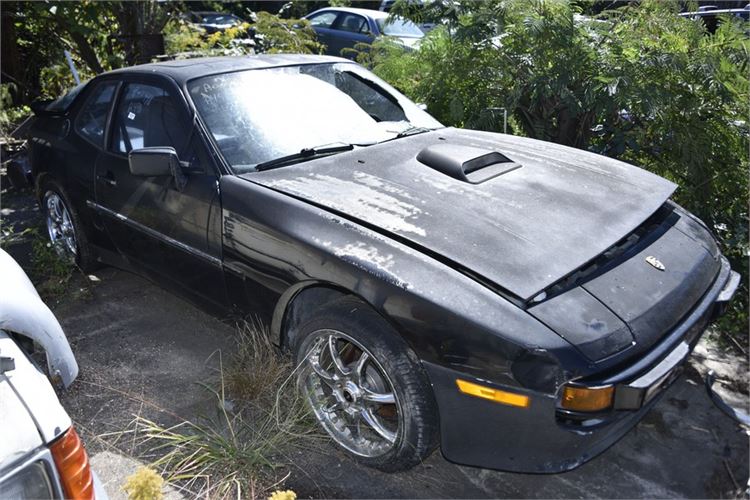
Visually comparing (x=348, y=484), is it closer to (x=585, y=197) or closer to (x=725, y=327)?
(x=585, y=197)

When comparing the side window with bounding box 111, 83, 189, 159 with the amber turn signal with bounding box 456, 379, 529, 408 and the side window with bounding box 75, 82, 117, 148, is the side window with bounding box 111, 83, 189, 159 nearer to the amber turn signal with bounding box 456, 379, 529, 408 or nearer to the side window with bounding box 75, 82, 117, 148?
the side window with bounding box 75, 82, 117, 148

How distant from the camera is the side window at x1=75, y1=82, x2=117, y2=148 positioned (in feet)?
12.8

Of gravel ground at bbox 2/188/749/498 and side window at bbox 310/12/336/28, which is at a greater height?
side window at bbox 310/12/336/28

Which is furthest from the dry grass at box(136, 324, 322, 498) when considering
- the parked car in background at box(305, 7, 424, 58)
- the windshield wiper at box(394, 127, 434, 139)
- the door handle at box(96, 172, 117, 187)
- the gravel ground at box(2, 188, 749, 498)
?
the parked car in background at box(305, 7, 424, 58)

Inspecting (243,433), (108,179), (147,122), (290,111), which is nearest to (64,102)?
(108,179)

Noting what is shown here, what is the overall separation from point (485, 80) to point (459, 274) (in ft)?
10.6

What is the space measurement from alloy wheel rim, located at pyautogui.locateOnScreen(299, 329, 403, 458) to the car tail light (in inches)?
42.7

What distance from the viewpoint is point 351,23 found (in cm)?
1245

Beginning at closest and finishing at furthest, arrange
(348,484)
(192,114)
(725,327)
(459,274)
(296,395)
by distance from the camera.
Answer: (459,274) → (348,484) → (296,395) → (192,114) → (725,327)

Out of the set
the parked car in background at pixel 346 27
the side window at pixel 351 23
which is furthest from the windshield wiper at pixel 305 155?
the side window at pixel 351 23

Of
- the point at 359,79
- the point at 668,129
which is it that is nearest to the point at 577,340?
the point at 359,79

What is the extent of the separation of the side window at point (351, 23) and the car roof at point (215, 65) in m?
8.84

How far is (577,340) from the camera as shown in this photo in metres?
2.14

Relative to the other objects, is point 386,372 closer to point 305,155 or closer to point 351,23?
point 305,155
